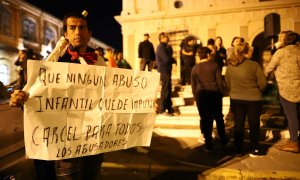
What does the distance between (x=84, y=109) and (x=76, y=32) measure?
0.73m

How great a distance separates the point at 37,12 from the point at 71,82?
96.3 feet

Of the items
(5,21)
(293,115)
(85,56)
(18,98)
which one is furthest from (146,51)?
(5,21)

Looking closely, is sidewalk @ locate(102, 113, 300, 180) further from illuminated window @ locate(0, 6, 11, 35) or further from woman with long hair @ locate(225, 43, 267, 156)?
illuminated window @ locate(0, 6, 11, 35)

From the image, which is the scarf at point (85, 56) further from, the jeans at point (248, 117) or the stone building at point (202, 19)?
the stone building at point (202, 19)

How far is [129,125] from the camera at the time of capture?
2682 mm

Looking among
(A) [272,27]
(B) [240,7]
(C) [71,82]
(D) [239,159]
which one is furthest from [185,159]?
(B) [240,7]

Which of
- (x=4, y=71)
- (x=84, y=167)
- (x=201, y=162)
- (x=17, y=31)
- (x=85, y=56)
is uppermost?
(x=17, y=31)

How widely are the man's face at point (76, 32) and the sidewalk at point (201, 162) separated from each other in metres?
2.51

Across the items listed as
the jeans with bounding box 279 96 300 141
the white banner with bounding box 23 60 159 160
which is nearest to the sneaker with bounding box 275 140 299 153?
the jeans with bounding box 279 96 300 141

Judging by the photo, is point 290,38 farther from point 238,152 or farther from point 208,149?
point 208,149

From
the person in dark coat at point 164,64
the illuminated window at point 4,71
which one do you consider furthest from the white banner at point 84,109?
the illuminated window at point 4,71

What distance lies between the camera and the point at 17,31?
2569 centimetres

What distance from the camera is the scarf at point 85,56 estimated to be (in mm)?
2387

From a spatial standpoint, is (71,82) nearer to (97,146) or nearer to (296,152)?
(97,146)
